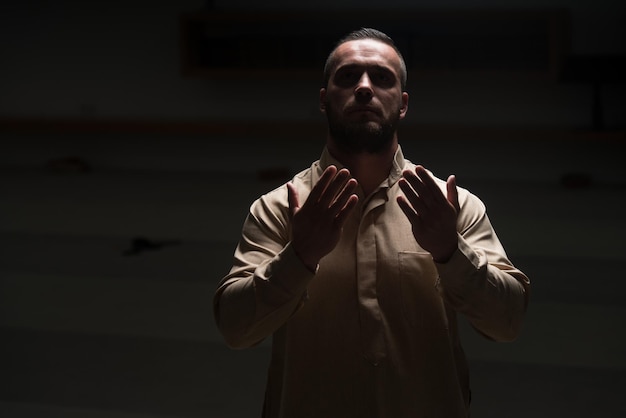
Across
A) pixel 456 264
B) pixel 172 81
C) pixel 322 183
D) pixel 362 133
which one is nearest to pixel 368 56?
pixel 362 133

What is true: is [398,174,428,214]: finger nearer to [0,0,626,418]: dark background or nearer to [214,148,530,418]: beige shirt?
[214,148,530,418]: beige shirt

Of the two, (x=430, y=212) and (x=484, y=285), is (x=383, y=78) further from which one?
(x=484, y=285)

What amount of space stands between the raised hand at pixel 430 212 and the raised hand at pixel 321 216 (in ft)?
0.28

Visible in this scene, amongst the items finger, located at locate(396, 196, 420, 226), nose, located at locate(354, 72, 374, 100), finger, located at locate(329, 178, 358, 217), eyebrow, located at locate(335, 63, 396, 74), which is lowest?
finger, located at locate(396, 196, 420, 226)

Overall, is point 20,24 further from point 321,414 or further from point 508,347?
point 321,414

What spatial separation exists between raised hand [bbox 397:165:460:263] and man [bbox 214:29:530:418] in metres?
0.07

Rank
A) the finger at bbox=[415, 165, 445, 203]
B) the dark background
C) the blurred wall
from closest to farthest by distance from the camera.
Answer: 1. the finger at bbox=[415, 165, 445, 203]
2. the dark background
3. the blurred wall

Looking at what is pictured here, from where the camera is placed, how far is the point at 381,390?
1.22m

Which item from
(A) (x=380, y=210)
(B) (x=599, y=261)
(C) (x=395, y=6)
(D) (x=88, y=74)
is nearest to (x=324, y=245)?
(A) (x=380, y=210)

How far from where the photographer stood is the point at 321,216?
112 centimetres

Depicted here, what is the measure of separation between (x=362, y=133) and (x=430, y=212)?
8.3 inches

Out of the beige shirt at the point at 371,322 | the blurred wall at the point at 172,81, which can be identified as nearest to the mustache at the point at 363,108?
the beige shirt at the point at 371,322

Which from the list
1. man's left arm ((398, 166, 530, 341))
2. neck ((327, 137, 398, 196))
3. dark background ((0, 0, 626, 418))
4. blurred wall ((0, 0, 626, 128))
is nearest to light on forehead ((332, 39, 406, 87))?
neck ((327, 137, 398, 196))

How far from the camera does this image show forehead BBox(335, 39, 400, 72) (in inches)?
49.8
